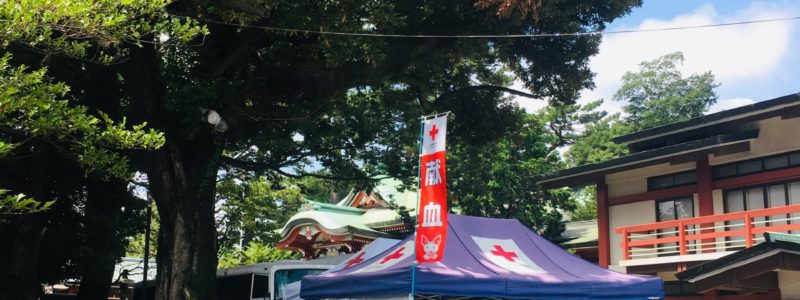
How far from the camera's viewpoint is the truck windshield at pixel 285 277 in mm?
14031

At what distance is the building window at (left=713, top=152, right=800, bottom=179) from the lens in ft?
50.3

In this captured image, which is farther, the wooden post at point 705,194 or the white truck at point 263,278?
the wooden post at point 705,194

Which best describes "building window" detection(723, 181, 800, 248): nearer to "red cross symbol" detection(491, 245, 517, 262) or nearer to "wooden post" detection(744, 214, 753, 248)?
"wooden post" detection(744, 214, 753, 248)

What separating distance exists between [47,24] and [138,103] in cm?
577

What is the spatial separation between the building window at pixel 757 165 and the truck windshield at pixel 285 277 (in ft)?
32.5

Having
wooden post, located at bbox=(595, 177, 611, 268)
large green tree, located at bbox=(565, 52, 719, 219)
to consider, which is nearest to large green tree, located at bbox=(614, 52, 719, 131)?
large green tree, located at bbox=(565, 52, 719, 219)

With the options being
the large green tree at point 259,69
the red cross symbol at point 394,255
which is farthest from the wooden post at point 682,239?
the red cross symbol at point 394,255

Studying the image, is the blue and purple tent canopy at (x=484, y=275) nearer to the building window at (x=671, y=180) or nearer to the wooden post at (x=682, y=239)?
the wooden post at (x=682, y=239)

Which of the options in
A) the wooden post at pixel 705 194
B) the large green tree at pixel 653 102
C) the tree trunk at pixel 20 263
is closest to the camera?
the tree trunk at pixel 20 263

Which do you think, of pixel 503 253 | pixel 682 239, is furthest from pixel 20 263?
pixel 682 239

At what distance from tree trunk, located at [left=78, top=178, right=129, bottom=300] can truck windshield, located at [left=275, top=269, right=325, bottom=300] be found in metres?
3.92

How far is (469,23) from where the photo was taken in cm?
1289

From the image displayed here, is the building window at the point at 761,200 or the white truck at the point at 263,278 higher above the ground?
the building window at the point at 761,200

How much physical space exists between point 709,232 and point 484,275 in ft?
31.5
